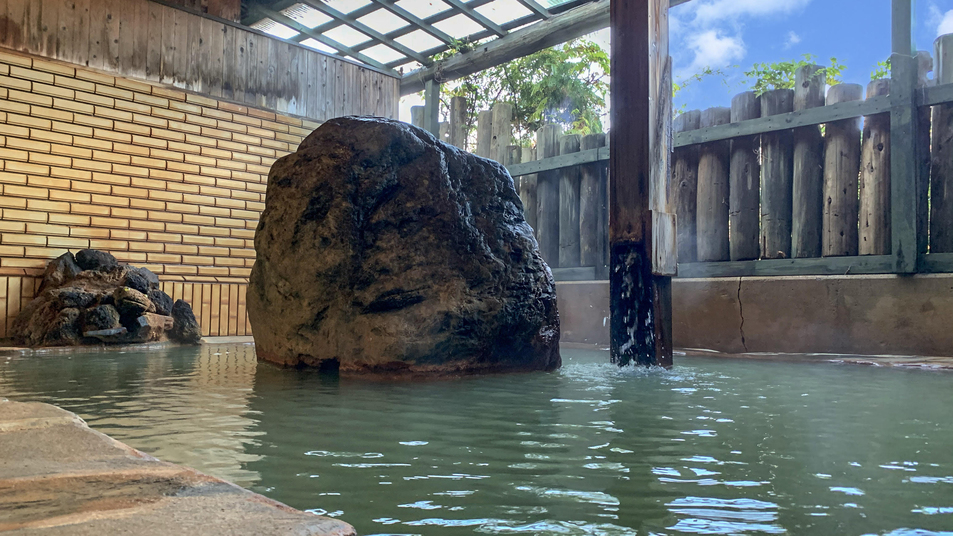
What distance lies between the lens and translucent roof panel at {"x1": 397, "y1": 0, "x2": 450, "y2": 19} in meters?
9.84

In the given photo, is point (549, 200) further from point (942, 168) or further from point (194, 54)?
point (194, 54)

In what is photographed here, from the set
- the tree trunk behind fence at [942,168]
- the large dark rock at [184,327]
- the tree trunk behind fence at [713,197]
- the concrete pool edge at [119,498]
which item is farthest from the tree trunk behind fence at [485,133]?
the concrete pool edge at [119,498]

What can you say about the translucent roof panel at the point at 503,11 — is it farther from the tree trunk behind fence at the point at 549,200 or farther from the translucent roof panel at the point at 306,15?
the translucent roof panel at the point at 306,15

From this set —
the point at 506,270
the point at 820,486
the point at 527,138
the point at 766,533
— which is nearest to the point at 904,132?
the point at 506,270

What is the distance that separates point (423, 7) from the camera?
1005 cm

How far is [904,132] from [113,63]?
30.6ft

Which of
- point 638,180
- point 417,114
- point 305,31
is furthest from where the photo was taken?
point 417,114

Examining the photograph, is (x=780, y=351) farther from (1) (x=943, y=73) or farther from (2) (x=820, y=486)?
(2) (x=820, y=486)

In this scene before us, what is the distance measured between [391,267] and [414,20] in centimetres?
669

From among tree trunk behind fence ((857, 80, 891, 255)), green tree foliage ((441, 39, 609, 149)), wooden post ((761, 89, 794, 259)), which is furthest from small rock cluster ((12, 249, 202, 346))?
green tree foliage ((441, 39, 609, 149))

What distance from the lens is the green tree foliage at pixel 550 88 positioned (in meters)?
16.5

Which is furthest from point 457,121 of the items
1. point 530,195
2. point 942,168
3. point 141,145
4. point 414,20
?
point 942,168

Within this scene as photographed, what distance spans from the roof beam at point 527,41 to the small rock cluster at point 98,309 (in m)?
5.41

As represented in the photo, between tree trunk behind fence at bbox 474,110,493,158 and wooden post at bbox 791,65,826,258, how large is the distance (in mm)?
4489
